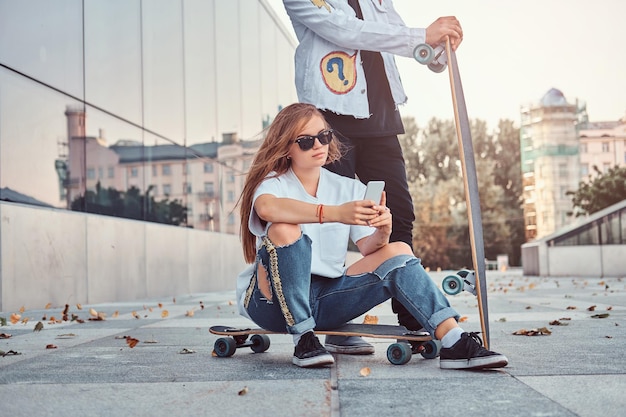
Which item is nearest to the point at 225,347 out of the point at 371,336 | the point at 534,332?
the point at 371,336

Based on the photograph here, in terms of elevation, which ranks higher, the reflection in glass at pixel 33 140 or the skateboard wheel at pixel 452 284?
the reflection in glass at pixel 33 140

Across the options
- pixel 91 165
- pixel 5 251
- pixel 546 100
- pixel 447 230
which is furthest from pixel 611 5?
pixel 5 251

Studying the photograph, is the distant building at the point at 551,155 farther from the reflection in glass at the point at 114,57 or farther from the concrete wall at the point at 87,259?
the reflection in glass at the point at 114,57

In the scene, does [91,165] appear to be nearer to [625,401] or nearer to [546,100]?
[625,401]

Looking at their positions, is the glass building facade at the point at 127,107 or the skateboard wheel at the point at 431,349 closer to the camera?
the skateboard wheel at the point at 431,349

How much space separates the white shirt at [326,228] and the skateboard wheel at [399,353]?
402 millimetres

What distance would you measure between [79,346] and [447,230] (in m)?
48.3

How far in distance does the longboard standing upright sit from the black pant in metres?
0.50

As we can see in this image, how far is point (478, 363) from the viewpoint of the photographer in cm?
291

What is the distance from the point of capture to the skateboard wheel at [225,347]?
3.55m

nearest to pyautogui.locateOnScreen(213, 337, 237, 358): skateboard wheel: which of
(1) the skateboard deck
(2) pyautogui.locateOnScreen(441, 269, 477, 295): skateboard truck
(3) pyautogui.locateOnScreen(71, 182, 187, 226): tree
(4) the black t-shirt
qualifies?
(1) the skateboard deck

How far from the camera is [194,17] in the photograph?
1373cm

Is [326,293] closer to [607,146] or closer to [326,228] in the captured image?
[326,228]

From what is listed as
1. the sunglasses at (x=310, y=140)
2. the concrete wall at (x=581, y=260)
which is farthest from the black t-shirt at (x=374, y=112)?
the concrete wall at (x=581, y=260)
